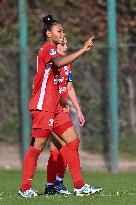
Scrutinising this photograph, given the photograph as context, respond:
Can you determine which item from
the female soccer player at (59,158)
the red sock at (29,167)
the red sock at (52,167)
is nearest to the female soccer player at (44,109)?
the red sock at (29,167)

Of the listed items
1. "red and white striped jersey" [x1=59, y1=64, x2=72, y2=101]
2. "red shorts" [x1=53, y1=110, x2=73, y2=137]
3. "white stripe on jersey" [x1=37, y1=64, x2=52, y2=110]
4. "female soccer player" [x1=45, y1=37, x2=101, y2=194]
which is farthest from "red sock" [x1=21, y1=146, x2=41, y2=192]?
"red and white striped jersey" [x1=59, y1=64, x2=72, y2=101]

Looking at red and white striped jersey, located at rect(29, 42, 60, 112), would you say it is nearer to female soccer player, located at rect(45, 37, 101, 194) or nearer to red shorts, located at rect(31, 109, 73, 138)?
red shorts, located at rect(31, 109, 73, 138)

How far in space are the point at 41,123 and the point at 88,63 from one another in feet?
23.5

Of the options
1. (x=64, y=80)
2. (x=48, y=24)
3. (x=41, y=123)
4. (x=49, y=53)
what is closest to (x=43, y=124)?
(x=41, y=123)

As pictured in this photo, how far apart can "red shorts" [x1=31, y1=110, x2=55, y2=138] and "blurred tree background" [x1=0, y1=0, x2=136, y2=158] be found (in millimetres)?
6817

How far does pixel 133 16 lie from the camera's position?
57.5 ft

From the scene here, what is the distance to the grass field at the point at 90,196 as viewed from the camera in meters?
9.41

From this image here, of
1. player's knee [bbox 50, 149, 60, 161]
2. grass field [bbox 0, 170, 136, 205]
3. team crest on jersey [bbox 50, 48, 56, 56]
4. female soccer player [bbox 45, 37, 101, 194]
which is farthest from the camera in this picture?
player's knee [bbox 50, 149, 60, 161]

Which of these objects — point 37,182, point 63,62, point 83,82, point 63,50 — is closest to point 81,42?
point 83,82

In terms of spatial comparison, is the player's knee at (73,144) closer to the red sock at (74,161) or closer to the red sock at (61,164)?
the red sock at (74,161)

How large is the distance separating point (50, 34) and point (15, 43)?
24.3 feet

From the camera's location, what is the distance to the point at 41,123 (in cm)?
999

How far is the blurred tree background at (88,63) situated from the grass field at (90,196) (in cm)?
146

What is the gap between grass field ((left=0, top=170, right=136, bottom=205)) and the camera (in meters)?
9.41
